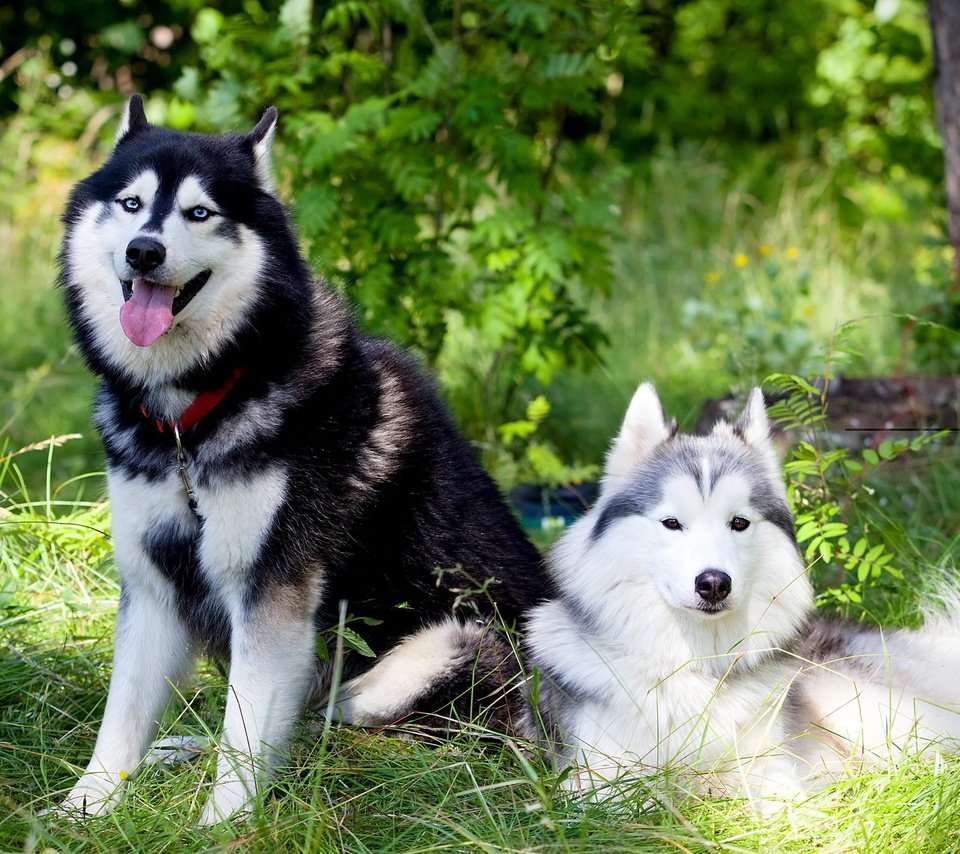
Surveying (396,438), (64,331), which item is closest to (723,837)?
(396,438)

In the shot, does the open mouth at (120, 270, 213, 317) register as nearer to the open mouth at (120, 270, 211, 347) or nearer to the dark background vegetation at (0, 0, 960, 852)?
the open mouth at (120, 270, 211, 347)

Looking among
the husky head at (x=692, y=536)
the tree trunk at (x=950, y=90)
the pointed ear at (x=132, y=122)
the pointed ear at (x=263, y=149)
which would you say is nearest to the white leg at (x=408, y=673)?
the husky head at (x=692, y=536)

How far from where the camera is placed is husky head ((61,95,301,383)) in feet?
9.39

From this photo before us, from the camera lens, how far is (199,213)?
2939mm

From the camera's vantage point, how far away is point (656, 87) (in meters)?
→ 10.8

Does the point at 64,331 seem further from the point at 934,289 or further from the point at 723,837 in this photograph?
the point at 723,837

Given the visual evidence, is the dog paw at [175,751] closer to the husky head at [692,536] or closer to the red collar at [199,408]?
the red collar at [199,408]

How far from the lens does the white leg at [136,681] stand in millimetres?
3051

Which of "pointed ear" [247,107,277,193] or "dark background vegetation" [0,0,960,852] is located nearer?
"dark background vegetation" [0,0,960,852]

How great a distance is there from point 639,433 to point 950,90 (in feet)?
11.9

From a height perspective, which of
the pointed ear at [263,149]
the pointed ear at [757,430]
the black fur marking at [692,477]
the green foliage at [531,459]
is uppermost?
the pointed ear at [263,149]

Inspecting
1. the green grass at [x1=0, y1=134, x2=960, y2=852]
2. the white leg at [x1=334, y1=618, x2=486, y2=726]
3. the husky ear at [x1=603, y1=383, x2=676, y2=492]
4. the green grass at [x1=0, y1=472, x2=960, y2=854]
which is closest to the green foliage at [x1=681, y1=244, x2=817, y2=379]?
the green grass at [x1=0, y1=134, x2=960, y2=852]

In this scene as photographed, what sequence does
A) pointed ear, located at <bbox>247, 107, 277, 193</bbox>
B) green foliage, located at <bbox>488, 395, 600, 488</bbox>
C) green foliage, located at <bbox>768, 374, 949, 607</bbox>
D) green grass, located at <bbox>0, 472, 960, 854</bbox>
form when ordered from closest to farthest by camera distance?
1. green grass, located at <bbox>0, 472, 960, 854</bbox>
2. pointed ear, located at <bbox>247, 107, 277, 193</bbox>
3. green foliage, located at <bbox>768, 374, 949, 607</bbox>
4. green foliage, located at <bbox>488, 395, 600, 488</bbox>

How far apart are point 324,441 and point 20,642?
1471 millimetres
